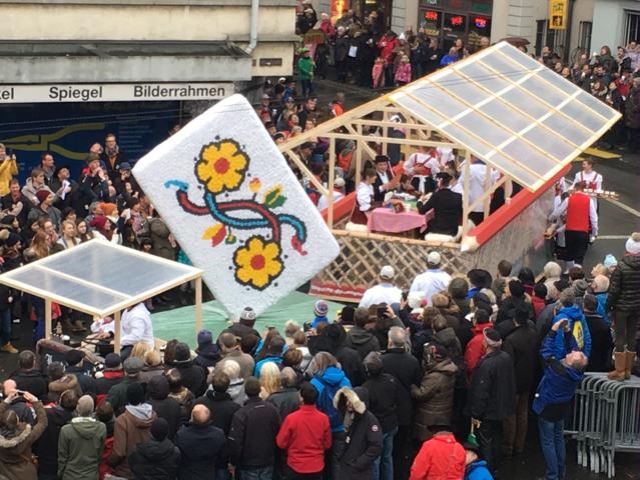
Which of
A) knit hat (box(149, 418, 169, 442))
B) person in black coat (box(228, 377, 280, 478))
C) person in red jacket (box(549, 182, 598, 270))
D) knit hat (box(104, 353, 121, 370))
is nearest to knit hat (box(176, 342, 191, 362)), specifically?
knit hat (box(104, 353, 121, 370))

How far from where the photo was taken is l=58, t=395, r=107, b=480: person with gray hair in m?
14.1

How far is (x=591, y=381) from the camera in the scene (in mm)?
17094

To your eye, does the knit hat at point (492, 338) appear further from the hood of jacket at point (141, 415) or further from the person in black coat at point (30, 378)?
the person in black coat at point (30, 378)

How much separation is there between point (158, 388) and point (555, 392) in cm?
418

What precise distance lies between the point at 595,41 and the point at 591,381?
22.1 metres

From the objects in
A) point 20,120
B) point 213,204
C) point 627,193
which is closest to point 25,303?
point 213,204

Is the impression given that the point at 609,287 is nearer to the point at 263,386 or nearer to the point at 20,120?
the point at 263,386

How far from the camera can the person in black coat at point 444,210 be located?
71.2ft

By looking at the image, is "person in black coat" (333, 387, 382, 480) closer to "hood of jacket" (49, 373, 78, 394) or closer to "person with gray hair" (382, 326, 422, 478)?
"person with gray hair" (382, 326, 422, 478)

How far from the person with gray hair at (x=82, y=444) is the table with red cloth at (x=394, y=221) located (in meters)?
8.51

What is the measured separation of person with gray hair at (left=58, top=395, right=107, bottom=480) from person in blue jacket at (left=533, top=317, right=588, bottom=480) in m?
4.65

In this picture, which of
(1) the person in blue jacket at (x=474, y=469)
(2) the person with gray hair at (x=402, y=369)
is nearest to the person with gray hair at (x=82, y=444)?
(2) the person with gray hair at (x=402, y=369)

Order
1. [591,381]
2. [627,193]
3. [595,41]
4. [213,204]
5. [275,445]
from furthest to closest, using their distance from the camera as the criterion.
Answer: [595,41] < [627,193] < [213,204] < [591,381] < [275,445]

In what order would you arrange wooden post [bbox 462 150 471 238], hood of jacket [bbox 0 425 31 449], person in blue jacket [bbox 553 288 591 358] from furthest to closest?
wooden post [bbox 462 150 471 238]
person in blue jacket [bbox 553 288 591 358]
hood of jacket [bbox 0 425 31 449]
